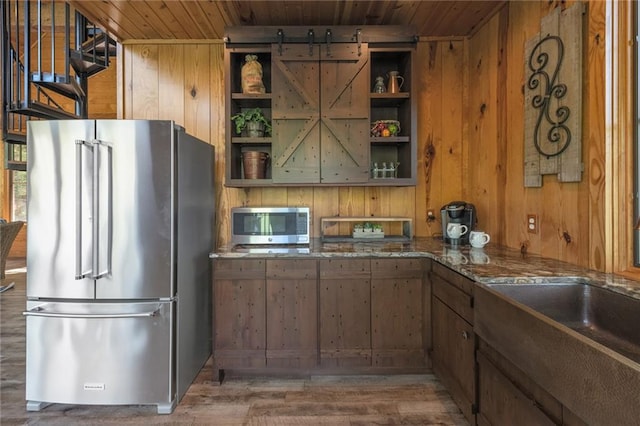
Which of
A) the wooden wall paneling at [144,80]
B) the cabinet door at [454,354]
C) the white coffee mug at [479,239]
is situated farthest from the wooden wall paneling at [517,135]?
the wooden wall paneling at [144,80]

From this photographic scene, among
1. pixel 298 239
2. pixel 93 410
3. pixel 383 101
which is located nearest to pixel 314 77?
pixel 383 101

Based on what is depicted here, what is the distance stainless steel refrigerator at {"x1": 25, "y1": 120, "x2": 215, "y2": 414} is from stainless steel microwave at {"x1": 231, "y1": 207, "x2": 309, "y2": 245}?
62 centimetres

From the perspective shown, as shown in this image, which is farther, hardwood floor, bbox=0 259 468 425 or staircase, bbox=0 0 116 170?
staircase, bbox=0 0 116 170

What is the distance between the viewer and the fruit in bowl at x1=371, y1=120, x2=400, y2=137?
2758 millimetres

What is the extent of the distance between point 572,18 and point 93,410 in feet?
11.6

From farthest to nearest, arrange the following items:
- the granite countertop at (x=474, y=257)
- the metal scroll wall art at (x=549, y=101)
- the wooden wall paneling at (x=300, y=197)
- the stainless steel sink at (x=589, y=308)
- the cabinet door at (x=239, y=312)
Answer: the wooden wall paneling at (x=300, y=197) → the cabinet door at (x=239, y=312) → the metal scroll wall art at (x=549, y=101) → the granite countertop at (x=474, y=257) → the stainless steel sink at (x=589, y=308)

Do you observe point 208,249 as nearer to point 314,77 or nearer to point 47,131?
point 47,131

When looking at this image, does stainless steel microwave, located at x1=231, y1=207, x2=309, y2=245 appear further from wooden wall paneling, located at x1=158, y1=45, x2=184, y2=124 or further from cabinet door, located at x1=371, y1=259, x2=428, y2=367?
wooden wall paneling, located at x1=158, y1=45, x2=184, y2=124

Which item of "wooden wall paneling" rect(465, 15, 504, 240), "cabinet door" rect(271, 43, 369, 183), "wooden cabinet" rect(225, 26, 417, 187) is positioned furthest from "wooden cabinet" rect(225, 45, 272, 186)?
"wooden wall paneling" rect(465, 15, 504, 240)

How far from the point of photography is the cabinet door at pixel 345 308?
235cm

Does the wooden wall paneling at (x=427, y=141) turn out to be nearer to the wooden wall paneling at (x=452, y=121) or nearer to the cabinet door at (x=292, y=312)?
the wooden wall paneling at (x=452, y=121)

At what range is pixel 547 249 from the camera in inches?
83.7

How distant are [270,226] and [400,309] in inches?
43.9

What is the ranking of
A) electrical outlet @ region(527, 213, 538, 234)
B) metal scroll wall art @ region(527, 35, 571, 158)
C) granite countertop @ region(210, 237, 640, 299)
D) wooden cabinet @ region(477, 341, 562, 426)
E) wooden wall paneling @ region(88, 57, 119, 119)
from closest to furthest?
wooden cabinet @ region(477, 341, 562, 426) < granite countertop @ region(210, 237, 640, 299) < metal scroll wall art @ region(527, 35, 571, 158) < electrical outlet @ region(527, 213, 538, 234) < wooden wall paneling @ region(88, 57, 119, 119)
